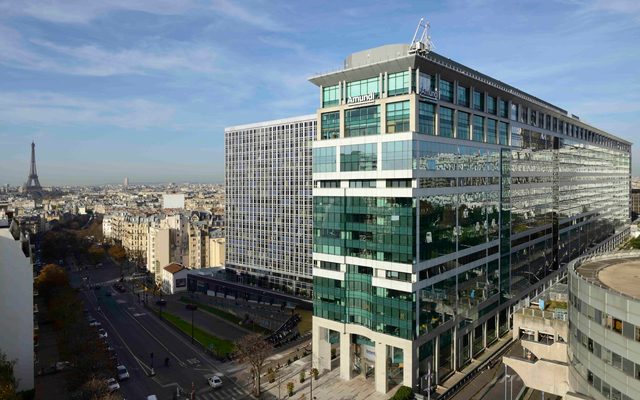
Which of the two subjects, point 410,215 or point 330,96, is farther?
point 330,96

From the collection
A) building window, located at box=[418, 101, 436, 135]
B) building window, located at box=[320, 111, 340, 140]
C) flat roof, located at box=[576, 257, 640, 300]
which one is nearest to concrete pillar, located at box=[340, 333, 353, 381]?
building window, located at box=[320, 111, 340, 140]

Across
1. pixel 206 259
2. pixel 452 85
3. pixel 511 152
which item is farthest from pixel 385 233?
pixel 206 259

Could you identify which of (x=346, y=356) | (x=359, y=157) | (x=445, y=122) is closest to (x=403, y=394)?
(x=346, y=356)

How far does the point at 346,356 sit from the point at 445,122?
101ft

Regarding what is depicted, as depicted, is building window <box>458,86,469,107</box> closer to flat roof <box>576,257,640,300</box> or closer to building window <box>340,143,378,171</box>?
building window <box>340,143,378,171</box>

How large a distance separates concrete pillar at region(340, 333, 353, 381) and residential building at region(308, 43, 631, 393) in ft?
0.59

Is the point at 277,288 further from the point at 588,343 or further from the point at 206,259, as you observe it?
the point at 588,343

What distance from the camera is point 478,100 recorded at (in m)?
64.1

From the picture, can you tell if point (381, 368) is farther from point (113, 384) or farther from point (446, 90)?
point (446, 90)

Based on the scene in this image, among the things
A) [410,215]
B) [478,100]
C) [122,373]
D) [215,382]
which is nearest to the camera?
[410,215]

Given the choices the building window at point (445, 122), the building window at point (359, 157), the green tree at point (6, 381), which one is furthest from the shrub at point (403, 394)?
the green tree at point (6, 381)

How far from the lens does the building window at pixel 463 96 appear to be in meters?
59.7

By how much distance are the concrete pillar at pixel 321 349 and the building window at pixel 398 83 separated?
30.4 m

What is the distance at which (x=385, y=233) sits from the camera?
171 ft
